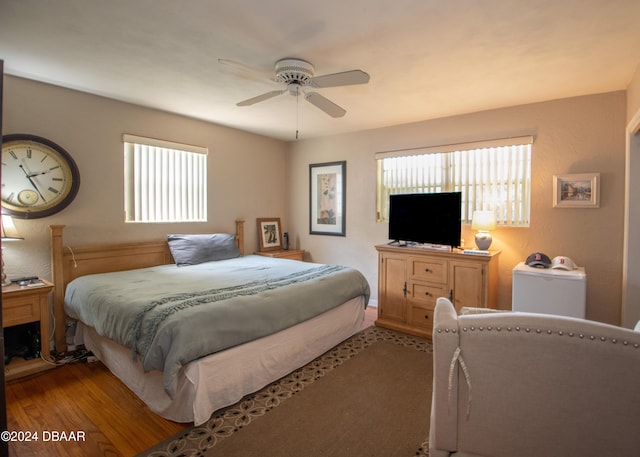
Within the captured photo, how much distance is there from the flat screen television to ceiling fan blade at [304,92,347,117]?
1.51 metres

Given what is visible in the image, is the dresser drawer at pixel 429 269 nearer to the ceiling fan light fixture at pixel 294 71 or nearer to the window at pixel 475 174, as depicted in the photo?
the window at pixel 475 174

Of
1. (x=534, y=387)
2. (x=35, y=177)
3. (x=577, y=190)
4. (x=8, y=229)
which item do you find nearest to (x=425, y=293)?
(x=577, y=190)

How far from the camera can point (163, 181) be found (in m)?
4.02

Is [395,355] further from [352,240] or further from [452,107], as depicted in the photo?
[452,107]

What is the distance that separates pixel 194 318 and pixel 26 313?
1715mm

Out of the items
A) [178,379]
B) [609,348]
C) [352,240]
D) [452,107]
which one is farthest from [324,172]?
[609,348]

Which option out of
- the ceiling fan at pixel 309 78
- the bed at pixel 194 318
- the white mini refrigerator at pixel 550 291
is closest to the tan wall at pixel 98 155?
the bed at pixel 194 318

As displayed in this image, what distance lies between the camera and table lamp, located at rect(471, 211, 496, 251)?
3496 mm

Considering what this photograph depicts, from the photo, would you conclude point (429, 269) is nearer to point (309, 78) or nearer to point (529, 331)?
point (309, 78)

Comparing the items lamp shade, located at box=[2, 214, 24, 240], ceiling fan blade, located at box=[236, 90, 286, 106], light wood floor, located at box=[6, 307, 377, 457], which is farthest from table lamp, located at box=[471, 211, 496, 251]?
lamp shade, located at box=[2, 214, 24, 240]

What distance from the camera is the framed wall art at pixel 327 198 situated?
4961 millimetres

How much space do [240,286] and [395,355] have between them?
1616mm

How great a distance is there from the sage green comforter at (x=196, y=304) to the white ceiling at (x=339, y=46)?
71.5 inches

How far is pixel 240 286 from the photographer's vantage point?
2.77m
